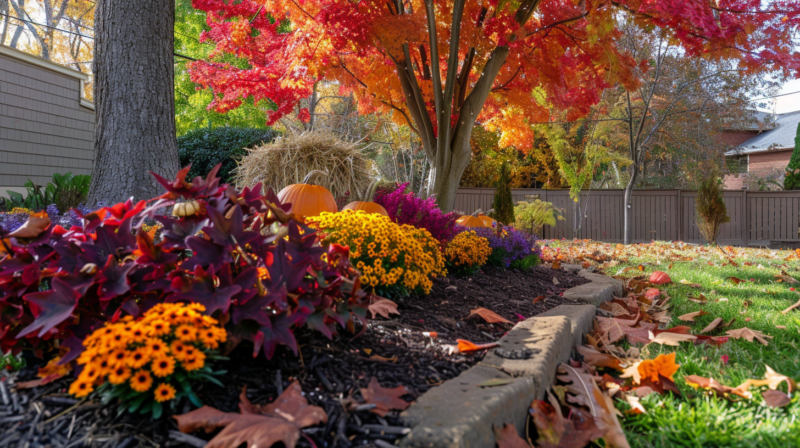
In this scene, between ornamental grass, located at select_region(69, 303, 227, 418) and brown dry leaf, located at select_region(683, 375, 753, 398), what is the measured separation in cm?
164

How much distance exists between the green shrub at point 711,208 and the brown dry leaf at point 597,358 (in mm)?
8654

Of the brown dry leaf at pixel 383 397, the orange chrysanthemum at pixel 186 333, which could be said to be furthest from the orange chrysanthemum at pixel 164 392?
the brown dry leaf at pixel 383 397

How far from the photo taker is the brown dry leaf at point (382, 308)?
6.46ft

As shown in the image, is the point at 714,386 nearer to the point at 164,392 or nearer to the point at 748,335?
the point at 748,335

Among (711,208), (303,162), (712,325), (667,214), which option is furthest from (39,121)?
(667,214)

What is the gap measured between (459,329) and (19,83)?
10041 millimetres

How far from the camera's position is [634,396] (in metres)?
1.68

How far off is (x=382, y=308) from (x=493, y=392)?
2.57ft

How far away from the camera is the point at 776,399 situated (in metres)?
1.50

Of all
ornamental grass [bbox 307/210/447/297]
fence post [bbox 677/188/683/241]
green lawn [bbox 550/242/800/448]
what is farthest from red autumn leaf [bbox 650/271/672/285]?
fence post [bbox 677/188/683/241]

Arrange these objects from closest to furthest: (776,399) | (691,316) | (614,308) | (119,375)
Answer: (119,375) → (776,399) → (691,316) → (614,308)

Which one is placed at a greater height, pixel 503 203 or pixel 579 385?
pixel 503 203

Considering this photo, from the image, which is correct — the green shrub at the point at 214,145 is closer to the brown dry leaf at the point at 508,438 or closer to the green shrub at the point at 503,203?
the green shrub at the point at 503,203

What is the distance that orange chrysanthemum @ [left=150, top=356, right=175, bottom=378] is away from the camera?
1056mm
